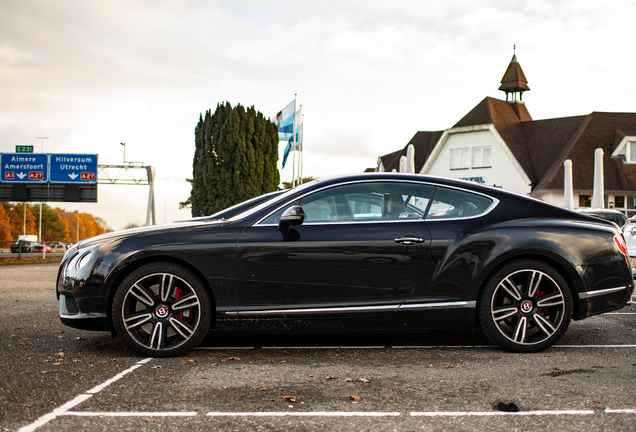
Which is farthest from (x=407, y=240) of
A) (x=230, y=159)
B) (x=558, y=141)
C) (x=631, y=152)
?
(x=558, y=141)

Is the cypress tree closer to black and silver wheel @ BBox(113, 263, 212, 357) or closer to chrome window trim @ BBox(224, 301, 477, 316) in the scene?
black and silver wheel @ BBox(113, 263, 212, 357)

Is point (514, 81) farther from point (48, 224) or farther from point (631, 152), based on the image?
point (48, 224)

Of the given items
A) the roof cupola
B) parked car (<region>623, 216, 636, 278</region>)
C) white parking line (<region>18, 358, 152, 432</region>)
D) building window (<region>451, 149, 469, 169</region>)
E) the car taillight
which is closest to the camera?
white parking line (<region>18, 358, 152, 432</region>)

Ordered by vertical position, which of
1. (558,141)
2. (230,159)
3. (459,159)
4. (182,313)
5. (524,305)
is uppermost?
(558,141)

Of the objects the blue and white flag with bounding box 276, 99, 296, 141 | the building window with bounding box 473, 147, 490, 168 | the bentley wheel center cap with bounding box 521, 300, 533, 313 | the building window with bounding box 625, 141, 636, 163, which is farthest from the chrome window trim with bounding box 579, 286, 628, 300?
the building window with bounding box 473, 147, 490, 168

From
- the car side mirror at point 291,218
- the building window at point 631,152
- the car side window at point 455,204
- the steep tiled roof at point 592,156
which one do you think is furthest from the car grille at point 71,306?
the building window at point 631,152

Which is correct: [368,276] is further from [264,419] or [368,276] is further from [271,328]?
[264,419]

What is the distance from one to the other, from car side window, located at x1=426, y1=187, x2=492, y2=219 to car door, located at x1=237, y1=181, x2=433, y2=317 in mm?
262

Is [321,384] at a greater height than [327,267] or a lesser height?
lesser

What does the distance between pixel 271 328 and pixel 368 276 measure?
887 mm

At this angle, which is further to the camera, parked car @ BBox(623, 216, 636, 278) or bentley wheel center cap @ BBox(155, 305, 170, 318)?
parked car @ BBox(623, 216, 636, 278)

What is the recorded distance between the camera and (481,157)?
34.9 meters

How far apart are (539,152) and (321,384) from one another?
1329 inches

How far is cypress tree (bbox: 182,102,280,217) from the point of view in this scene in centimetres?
2812
